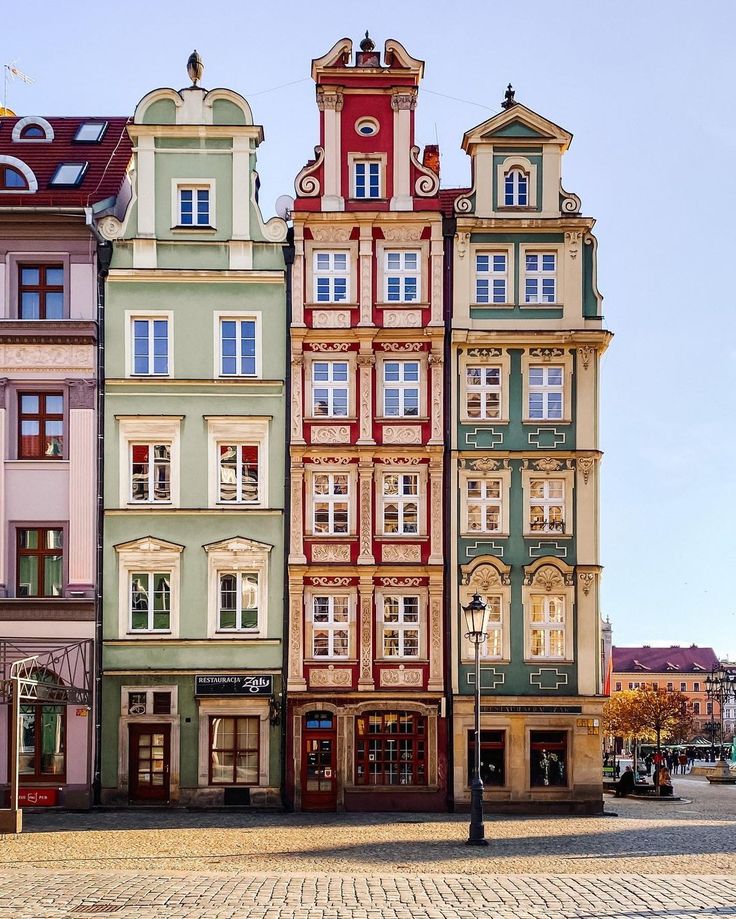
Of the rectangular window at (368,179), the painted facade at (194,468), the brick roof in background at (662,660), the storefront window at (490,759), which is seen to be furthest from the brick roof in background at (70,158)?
the brick roof in background at (662,660)

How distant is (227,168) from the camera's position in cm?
3712

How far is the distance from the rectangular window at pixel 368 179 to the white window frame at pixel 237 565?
35.1 feet

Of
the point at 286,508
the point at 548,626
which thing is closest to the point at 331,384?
the point at 286,508

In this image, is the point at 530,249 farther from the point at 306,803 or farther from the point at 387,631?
the point at 306,803

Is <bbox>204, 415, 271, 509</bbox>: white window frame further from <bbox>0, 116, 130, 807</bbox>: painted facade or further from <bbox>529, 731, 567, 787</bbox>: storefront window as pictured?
<bbox>529, 731, 567, 787</bbox>: storefront window

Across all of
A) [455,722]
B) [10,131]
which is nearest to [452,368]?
[455,722]

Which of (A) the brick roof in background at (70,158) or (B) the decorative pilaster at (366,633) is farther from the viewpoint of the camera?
(A) the brick roof in background at (70,158)

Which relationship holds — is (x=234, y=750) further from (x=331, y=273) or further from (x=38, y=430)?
(x=331, y=273)

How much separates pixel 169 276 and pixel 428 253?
24.6 feet

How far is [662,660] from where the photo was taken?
16512cm

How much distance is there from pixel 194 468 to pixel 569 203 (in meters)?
13.4

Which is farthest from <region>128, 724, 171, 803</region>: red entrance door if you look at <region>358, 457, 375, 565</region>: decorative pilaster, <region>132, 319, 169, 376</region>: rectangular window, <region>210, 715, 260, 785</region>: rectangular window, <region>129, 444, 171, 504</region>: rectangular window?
<region>132, 319, 169, 376</region>: rectangular window

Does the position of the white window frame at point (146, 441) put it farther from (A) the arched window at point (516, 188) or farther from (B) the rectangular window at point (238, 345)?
(A) the arched window at point (516, 188)

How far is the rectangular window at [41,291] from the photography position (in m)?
36.4
